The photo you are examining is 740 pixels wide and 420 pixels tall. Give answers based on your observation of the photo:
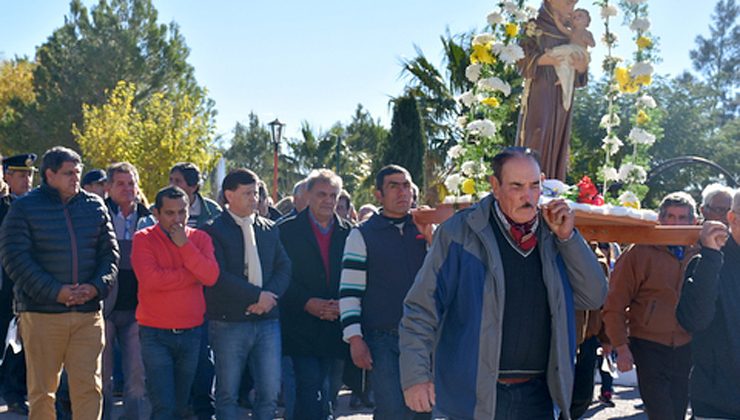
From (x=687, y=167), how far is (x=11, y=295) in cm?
3264

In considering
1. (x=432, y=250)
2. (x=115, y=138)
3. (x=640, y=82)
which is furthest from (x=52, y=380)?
(x=115, y=138)

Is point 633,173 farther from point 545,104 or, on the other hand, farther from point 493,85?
point 493,85

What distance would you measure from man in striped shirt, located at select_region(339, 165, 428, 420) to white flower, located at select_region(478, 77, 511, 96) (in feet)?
3.34

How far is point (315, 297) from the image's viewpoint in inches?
273

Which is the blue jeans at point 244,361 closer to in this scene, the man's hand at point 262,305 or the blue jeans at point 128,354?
the man's hand at point 262,305

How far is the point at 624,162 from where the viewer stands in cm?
572

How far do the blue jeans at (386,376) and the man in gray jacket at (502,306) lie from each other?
1.70m

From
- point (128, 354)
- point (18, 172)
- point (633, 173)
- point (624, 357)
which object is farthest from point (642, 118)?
point (18, 172)

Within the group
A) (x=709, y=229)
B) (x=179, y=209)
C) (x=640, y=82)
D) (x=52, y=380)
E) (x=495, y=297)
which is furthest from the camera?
(x=179, y=209)

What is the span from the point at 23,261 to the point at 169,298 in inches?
43.5

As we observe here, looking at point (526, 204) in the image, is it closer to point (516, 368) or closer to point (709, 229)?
point (516, 368)

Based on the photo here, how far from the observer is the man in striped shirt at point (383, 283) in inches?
234

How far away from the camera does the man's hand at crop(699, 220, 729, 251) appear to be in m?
Result: 4.76

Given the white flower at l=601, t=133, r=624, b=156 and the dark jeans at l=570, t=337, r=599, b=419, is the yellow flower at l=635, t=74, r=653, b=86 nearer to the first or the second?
the white flower at l=601, t=133, r=624, b=156
